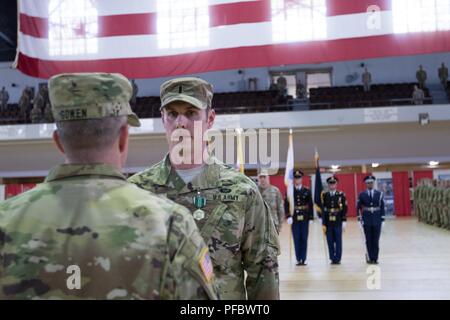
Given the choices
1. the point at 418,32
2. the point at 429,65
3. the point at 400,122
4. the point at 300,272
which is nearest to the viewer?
the point at 418,32

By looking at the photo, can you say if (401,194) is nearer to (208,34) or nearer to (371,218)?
(371,218)

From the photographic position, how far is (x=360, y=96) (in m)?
13.9

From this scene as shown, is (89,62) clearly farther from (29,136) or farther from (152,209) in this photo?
(29,136)

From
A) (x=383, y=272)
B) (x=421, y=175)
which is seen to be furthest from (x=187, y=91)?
(x=421, y=175)

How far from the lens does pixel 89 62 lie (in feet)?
16.0

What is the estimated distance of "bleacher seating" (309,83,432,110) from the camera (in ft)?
43.9

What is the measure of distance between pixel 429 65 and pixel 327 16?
1217 centimetres

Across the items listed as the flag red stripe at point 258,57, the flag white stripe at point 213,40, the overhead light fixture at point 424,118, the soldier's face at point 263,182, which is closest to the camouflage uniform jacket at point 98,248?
the flag red stripe at point 258,57

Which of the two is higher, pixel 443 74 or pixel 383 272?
pixel 443 74

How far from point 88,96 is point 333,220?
21.5 feet

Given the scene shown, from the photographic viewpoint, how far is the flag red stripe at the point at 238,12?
4766 millimetres

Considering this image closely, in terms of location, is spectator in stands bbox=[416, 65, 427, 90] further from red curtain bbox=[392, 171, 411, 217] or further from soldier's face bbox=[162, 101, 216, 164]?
soldier's face bbox=[162, 101, 216, 164]

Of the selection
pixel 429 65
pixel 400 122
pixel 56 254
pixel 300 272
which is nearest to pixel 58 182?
pixel 56 254
